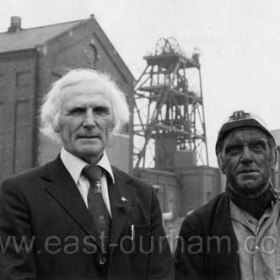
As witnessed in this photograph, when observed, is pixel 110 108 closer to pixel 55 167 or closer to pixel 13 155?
pixel 55 167

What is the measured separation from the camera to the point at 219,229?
379cm

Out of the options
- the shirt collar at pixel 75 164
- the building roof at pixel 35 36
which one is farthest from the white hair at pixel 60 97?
the building roof at pixel 35 36

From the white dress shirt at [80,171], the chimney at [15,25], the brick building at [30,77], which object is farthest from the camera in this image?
the chimney at [15,25]

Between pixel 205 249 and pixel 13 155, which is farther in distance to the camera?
pixel 13 155

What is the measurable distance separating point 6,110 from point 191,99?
63.7ft

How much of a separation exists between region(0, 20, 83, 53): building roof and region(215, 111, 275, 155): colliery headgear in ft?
78.4

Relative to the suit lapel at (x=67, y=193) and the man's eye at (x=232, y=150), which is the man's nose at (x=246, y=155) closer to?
the man's eye at (x=232, y=150)

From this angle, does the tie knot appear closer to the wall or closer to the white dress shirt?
the white dress shirt

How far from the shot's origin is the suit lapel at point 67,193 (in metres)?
Result: 3.35

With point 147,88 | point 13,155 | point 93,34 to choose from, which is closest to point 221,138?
point 13,155

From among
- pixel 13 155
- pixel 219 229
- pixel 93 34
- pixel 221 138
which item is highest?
pixel 93 34

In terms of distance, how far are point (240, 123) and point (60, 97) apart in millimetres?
1133

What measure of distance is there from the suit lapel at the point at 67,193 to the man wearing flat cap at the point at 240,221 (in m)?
0.80

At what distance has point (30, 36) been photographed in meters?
29.0
